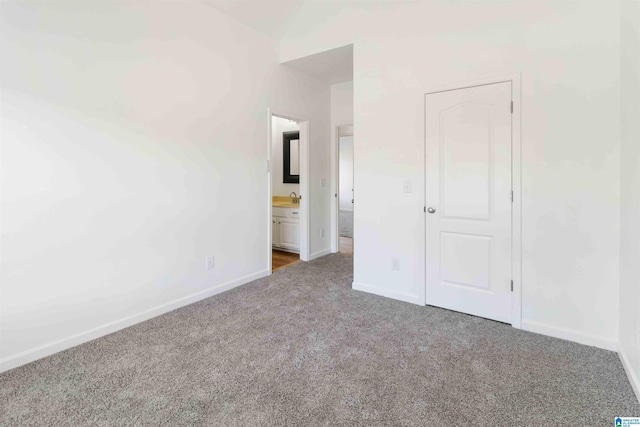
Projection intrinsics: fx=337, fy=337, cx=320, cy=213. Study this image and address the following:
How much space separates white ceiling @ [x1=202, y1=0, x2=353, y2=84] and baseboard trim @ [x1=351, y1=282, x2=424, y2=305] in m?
2.49

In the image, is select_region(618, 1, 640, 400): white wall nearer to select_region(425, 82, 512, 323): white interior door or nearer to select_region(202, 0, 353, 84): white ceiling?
select_region(425, 82, 512, 323): white interior door

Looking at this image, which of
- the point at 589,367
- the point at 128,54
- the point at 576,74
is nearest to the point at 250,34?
the point at 128,54

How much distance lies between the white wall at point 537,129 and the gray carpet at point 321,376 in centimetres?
40

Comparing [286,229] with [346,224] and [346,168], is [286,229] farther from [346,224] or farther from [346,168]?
[346,168]

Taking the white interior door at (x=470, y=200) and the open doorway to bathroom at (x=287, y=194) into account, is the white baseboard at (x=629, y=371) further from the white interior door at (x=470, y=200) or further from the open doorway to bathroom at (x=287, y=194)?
the open doorway to bathroom at (x=287, y=194)

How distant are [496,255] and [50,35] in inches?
141

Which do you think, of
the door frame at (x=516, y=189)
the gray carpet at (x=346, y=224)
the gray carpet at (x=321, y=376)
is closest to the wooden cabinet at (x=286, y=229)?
the gray carpet at (x=346, y=224)

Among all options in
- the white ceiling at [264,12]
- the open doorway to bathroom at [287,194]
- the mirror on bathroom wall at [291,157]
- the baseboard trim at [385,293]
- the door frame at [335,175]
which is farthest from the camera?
the mirror on bathroom wall at [291,157]

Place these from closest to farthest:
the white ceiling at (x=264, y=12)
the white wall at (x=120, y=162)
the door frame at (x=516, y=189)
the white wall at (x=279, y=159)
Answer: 1. the white wall at (x=120, y=162)
2. the door frame at (x=516, y=189)
3. the white ceiling at (x=264, y=12)
4. the white wall at (x=279, y=159)

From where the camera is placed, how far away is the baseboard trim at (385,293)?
314 cm

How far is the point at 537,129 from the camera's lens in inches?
97.5

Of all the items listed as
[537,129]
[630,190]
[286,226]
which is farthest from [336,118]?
[630,190]

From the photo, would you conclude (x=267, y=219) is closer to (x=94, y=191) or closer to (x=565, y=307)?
(x=94, y=191)

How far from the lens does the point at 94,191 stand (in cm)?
246
